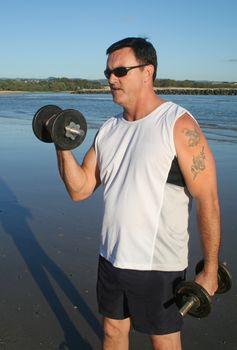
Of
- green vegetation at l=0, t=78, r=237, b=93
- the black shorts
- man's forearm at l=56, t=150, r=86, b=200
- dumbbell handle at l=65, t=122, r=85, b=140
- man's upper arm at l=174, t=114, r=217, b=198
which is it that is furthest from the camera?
green vegetation at l=0, t=78, r=237, b=93

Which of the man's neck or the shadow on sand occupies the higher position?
the man's neck

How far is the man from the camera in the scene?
7.73 ft

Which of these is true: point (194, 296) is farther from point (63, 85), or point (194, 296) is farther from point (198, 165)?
point (63, 85)

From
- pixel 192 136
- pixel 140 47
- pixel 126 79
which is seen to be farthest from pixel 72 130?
pixel 192 136

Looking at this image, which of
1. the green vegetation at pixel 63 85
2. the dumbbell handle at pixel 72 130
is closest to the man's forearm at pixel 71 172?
the dumbbell handle at pixel 72 130

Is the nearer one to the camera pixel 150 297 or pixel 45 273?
pixel 150 297

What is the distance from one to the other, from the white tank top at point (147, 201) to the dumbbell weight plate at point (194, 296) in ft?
0.44

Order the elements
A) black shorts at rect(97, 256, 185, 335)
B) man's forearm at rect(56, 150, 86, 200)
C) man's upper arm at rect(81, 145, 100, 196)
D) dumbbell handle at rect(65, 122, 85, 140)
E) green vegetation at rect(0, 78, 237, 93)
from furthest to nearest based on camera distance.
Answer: green vegetation at rect(0, 78, 237, 93)
man's upper arm at rect(81, 145, 100, 196)
man's forearm at rect(56, 150, 86, 200)
dumbbell handle at rect(65, 122, 85, 140)
black shorts at rect(97, 256, 185, 335)

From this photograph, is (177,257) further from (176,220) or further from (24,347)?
(24,347)

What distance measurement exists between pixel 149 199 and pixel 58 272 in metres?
2.46

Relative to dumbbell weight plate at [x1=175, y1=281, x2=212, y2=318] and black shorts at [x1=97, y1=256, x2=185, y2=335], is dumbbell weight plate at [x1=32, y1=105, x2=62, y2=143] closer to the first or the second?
black shorts at [x1=97, y1=256, x2=185, y2=335]

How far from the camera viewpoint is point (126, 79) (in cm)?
252

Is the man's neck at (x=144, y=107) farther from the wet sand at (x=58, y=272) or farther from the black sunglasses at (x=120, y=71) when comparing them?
the wet sand at (x=58, y=272)

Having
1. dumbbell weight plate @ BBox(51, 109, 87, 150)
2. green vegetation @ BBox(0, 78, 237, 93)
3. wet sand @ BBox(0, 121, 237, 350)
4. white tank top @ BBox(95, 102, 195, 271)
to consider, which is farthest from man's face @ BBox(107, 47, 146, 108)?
green vegetation @ BBox(0, 78, 237, 93)
